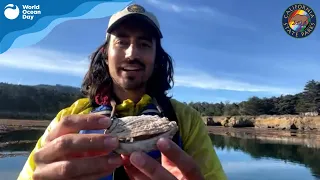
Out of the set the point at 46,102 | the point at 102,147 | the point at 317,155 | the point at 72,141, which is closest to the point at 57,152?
the point at 72,141

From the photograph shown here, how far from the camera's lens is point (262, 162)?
2706cm

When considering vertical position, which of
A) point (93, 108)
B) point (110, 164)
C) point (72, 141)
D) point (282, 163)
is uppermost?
point (93, 108)

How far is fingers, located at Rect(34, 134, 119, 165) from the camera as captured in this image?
5.23ft

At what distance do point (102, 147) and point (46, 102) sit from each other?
7505 centimetres

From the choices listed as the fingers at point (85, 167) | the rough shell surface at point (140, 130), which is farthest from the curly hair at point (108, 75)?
the fingers at point (85, 167)

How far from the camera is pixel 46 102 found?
2864 inches

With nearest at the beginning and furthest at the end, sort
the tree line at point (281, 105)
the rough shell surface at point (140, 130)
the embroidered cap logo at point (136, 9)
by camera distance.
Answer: the rough shell surface at point (140, 130) → the embroidered cap logo at point (136, 9) → the tree line at point (281, 105)

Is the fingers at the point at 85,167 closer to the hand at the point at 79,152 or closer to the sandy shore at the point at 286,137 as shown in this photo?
the hand at the point at 79,152

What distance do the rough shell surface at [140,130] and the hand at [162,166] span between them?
0.08 m

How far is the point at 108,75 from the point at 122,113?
43 centimetres

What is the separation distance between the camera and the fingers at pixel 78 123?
64.6 inches

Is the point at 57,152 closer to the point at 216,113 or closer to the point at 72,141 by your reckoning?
the point at 72,141

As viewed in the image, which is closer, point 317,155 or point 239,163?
point 239,163

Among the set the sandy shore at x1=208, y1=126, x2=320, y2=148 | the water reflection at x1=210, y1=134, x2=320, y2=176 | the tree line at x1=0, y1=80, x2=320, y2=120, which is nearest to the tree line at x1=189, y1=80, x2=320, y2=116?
the tree line at x1=0, y1=80, x2=320, y2=120
